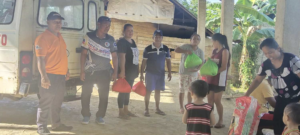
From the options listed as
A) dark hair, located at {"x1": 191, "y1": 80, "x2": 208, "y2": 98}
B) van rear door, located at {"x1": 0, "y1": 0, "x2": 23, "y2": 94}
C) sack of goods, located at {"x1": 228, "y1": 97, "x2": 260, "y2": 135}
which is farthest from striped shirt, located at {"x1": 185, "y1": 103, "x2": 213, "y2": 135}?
van rear door, located at {"x1": 0, "y1": 0, "x2": 23, "y2": 94}

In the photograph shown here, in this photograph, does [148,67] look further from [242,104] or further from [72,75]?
[242,104]

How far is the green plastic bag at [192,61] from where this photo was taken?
5.25 m

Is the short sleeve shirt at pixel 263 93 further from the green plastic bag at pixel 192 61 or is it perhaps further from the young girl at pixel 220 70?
the green plastic bag at pixel 192 61

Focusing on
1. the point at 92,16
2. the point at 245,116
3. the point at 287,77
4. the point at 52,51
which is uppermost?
the point at 92,16

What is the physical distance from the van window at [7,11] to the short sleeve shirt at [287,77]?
3841 mm

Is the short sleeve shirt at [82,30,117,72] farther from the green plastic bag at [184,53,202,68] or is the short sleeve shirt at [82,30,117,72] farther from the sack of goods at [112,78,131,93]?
the green plastic bag at [184,53,202,68]

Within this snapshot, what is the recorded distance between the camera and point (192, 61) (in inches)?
206

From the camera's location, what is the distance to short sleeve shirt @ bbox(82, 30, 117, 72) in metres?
4.36

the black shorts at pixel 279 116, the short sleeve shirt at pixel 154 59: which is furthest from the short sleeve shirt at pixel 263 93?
the short sleeve shirt at pixel 154 59

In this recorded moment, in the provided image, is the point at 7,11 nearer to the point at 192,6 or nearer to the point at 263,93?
the point at 263,93

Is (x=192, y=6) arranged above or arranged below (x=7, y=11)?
above

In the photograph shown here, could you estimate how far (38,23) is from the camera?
439 cm

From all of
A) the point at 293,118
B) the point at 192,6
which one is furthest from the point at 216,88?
the point at 192,6

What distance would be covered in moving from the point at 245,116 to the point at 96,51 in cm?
246
